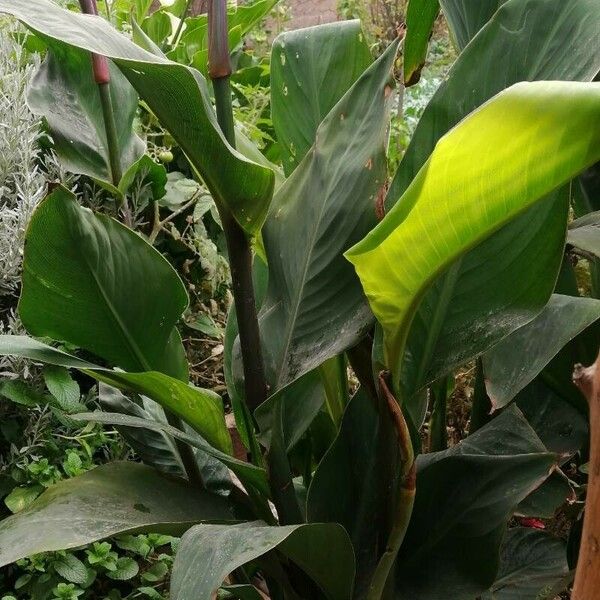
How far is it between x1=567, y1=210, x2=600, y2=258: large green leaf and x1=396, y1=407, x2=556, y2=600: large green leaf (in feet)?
0.72

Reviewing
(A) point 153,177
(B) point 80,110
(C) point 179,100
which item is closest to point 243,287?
(C) point 179,100

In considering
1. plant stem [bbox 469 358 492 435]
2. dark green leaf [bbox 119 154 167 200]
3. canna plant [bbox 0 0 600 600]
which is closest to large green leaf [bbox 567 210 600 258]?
canna plant [bbox 0 0 600 600]

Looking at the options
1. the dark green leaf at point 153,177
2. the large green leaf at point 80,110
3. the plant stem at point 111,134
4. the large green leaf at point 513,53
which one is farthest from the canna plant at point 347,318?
the dark green leaf at point 153,177

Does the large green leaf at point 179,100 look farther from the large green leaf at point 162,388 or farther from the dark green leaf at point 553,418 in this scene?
the dark green leaf at point 553,418

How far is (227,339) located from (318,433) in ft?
0.74

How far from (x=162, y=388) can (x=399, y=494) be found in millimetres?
262

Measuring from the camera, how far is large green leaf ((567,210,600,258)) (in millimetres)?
788

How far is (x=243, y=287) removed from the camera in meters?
0.80

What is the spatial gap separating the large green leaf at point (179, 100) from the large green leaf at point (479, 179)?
5.5 inches

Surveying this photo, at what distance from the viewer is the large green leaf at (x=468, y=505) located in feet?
2.74

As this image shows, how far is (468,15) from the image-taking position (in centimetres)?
95

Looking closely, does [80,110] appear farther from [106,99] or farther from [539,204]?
[539,204]

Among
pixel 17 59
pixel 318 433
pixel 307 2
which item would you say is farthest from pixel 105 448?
pixel 307 2

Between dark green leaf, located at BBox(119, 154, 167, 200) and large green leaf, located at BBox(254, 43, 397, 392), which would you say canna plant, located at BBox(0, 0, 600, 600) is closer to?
large green leaf, located at BBox(254, 43, 397, 392)
